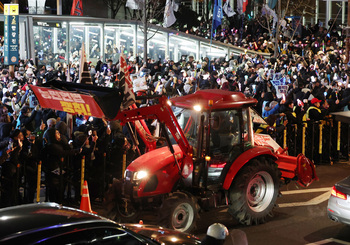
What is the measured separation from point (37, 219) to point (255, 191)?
5.74 metres

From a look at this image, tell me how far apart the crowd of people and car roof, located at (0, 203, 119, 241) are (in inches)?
185

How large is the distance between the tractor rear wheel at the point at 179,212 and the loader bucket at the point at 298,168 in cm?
255

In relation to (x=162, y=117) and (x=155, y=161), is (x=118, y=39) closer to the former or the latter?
(x=155, y=161)

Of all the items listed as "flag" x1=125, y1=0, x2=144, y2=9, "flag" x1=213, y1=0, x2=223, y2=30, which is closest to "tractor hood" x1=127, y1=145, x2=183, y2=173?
"flag" x1=213, y1=0, x2=223, y2=30

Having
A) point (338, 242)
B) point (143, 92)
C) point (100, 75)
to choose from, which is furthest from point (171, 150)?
point (100, 75)

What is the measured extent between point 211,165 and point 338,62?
2179 cm

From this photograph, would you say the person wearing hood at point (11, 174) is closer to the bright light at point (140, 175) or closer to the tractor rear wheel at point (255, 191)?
the bright light at point (140, 175)

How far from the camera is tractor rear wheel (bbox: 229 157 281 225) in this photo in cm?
953

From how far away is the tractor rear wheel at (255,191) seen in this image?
9.53 metres

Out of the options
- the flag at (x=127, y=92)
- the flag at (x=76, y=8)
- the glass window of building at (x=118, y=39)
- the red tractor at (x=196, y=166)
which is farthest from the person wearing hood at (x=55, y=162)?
the flag at (x=76, y=8)

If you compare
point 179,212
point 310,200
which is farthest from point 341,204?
point 179,212

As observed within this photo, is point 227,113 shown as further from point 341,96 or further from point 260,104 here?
point 341,96

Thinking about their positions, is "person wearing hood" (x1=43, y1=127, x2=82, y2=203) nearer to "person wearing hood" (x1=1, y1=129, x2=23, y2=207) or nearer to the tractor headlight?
"person wearing hood" (x1=1, y1=129, x2=23, y2=207)

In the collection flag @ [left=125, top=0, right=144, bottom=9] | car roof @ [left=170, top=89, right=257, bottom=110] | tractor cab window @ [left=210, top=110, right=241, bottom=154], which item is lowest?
tractor cab window @ [left=210, top=110, right=241, bottom=154]
